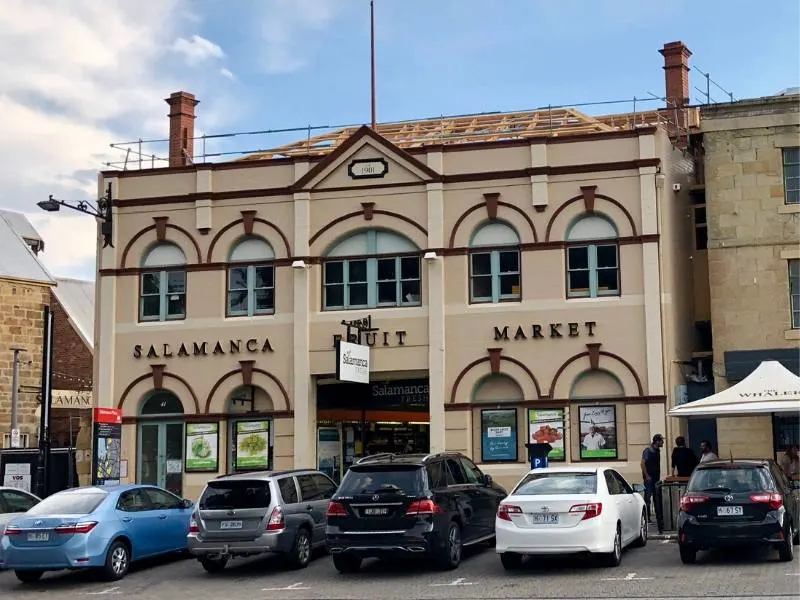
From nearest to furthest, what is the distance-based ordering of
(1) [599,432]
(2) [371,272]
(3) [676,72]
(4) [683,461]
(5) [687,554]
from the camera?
(5) [687,554], (4) [683,461], (1) [599,432], (2) [371,272], (3) [676,72]

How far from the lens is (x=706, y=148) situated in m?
27.2

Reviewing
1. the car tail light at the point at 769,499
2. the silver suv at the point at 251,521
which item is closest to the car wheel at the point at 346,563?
the silver suv at the point at 251,521

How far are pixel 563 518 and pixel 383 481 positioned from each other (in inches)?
108

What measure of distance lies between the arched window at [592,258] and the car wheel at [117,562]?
1245 cm

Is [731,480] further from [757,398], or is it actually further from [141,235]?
[141,235]

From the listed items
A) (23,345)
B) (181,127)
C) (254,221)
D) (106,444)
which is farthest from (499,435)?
(23,345)

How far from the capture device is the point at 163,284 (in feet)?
96.7

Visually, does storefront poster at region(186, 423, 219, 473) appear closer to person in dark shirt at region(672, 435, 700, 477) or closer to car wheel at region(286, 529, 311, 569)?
car wheel at region(286, 529, 311, 569)

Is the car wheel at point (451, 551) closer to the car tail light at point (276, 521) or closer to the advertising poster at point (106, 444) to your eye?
the car tail light at point (276, 521)

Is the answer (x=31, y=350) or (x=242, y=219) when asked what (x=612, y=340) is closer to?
(x=242, y=219)

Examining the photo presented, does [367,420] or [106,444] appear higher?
[367,420]

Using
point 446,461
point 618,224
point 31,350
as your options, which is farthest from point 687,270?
point 31,350

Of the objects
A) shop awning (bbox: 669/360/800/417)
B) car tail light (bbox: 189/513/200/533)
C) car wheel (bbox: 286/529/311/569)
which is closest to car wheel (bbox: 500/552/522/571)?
car wheel (bbox: 286/529/311/569)

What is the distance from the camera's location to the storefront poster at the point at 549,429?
1036 inches
